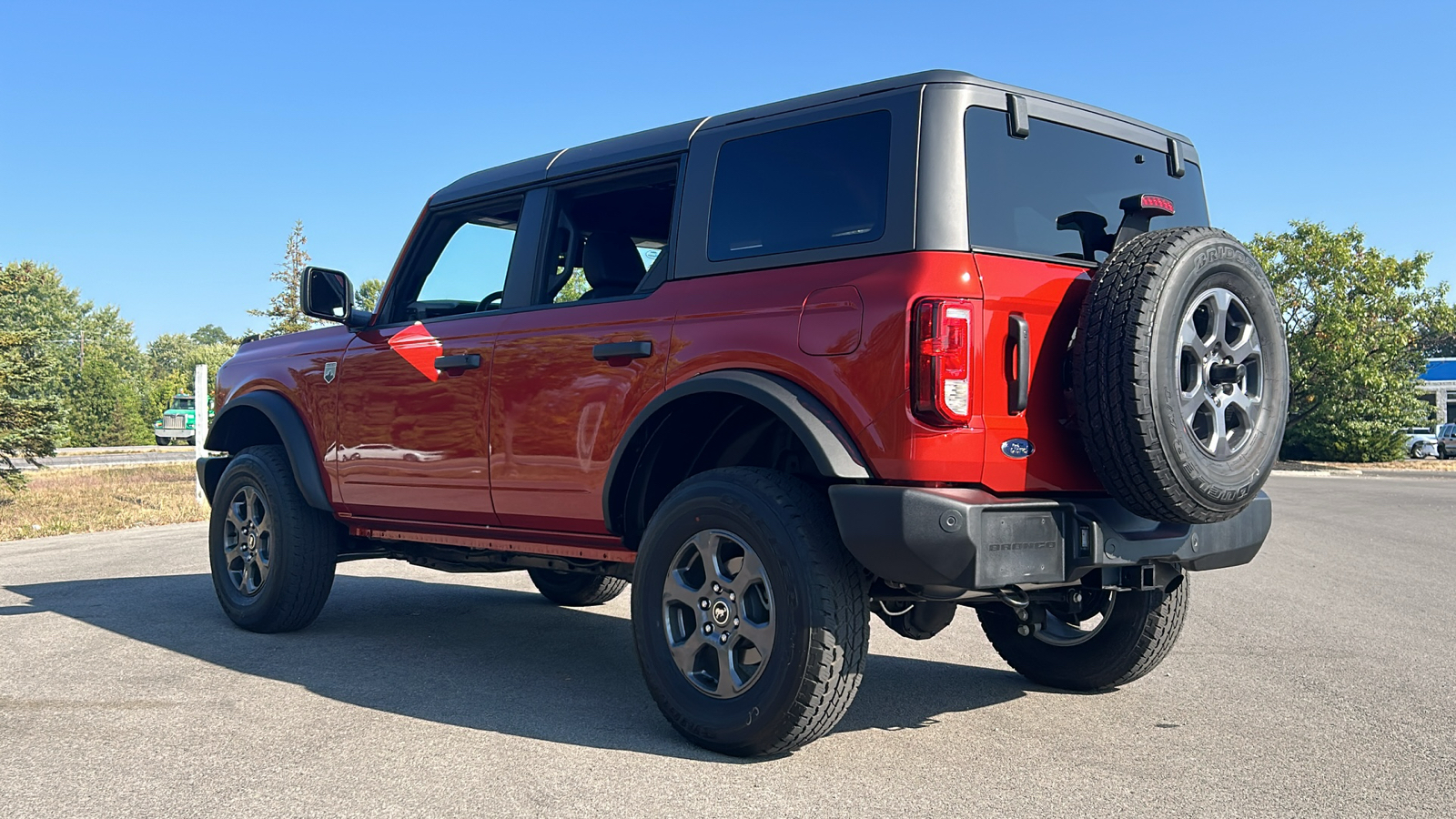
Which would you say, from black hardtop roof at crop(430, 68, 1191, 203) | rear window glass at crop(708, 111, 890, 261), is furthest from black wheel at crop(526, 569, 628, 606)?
rear window glass at crop(708, 111, 890, 261)

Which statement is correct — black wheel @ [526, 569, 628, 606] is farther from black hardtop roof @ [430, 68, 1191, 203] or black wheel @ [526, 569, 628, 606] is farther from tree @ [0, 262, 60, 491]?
tree @ [0, 262, 60, 491]

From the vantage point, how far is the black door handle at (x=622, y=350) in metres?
4.27

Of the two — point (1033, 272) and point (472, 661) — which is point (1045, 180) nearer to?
point (1033, 272)

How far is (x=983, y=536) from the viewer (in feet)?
11.3

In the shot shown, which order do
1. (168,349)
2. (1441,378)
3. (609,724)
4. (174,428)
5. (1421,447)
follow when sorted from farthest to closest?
(168,349) → (1441,378) → (174,428) → (1421,447) → (609,724)

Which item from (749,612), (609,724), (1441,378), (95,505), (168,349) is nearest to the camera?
(749,612)

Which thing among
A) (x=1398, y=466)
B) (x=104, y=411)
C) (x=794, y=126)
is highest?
(x=794, y=126)

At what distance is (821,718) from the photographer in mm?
3678

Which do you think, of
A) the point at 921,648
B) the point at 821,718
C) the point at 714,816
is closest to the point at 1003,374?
the point at 821,718

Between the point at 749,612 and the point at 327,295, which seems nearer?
the point at 749,612

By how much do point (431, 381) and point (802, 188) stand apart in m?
2.06

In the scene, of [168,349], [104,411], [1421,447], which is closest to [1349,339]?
[1421,447]

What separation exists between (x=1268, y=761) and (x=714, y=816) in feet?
6.04

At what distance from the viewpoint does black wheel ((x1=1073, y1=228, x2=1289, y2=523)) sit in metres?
3.47
